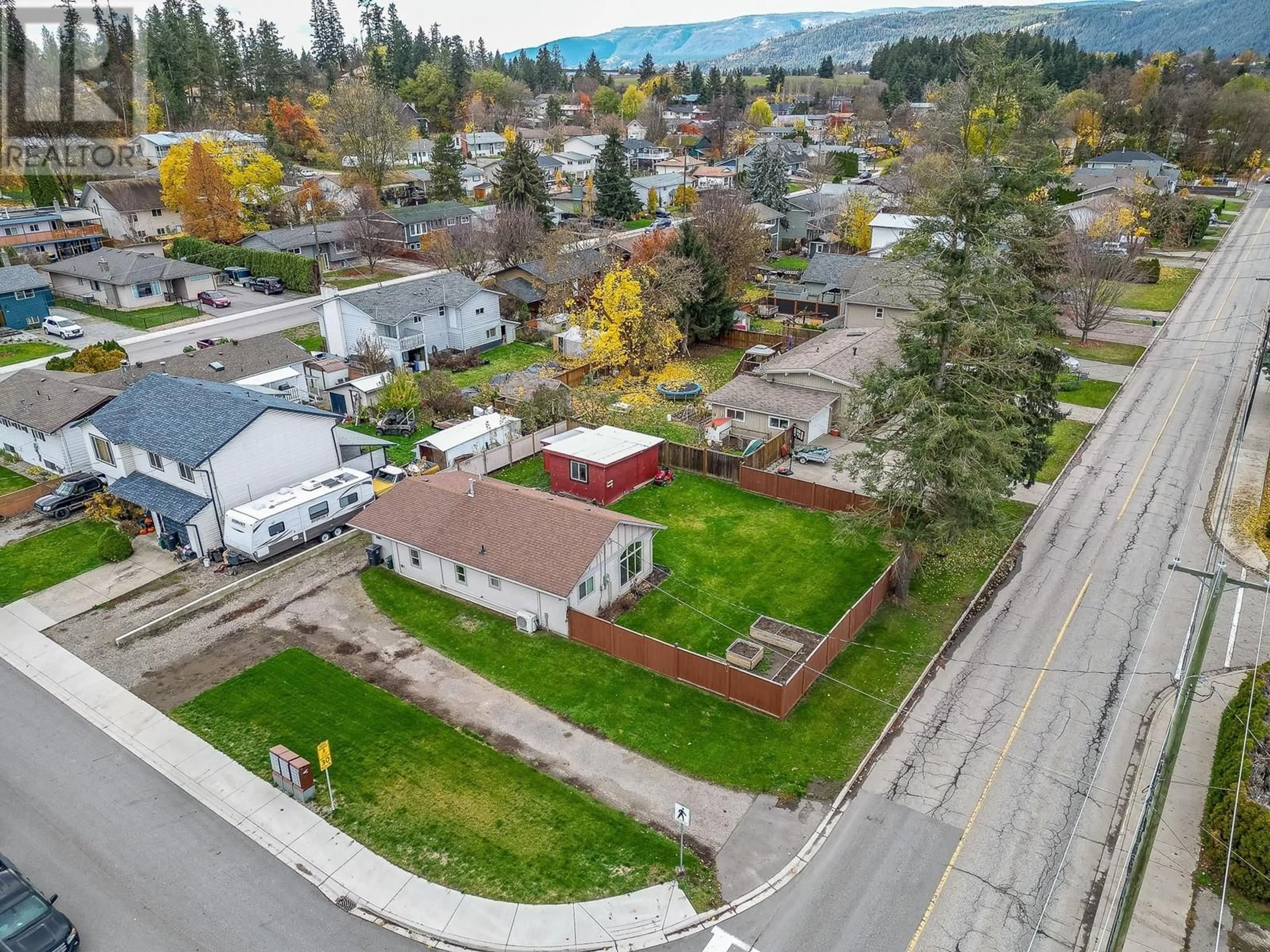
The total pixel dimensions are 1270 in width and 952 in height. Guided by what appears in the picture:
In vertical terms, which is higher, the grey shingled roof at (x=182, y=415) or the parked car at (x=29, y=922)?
the grey shingled roof at (x=182, y=415)

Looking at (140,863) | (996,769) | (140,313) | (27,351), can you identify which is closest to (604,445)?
(996,769)

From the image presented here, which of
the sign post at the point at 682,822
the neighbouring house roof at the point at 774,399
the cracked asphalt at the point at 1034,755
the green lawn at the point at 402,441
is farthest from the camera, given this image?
the neighbouring house roof at the point at 774,399

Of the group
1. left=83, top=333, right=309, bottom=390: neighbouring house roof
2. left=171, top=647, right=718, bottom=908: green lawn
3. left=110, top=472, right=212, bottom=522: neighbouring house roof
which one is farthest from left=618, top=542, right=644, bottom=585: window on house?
left=83, top=333, right=309, bottom=390: neighbouring house roof

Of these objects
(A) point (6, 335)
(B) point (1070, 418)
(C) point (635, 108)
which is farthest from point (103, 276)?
(C) point (635, 108)

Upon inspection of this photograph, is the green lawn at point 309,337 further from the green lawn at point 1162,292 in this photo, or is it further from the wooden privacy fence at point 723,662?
the green lawn at point 1162,292

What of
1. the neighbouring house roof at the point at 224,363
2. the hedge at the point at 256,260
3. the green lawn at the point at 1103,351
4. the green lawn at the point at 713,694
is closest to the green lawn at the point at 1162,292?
the green lawn at the point at 1103,351

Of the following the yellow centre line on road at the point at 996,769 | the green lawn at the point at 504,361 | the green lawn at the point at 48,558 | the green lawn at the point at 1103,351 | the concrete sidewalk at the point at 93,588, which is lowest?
the yellow centre line on road at the point at 996,769

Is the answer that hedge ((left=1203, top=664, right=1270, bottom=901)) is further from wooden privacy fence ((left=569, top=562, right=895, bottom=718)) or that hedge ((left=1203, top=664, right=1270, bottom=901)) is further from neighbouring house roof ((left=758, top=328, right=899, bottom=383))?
neighbouring house roof ((left=758, top=328, right=899, bottom=383))
